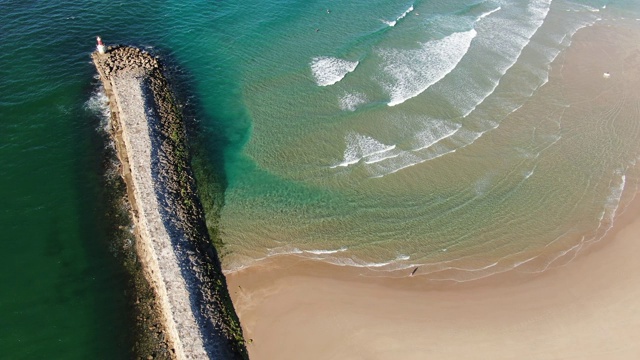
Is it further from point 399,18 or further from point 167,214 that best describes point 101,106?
point 399,18

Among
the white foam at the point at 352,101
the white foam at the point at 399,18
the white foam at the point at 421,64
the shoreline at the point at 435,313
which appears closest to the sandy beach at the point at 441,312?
the shoreline at the point at 435,313

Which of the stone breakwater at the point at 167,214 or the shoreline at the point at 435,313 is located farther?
the shoreline at the point at 435,313

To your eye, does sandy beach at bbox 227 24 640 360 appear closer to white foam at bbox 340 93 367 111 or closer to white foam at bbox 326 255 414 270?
white foam at bbox 326 255 414 270

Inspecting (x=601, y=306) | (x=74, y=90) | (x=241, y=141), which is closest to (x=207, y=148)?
(x=241, y=141)

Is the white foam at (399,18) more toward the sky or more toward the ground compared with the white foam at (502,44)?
more toward the sky

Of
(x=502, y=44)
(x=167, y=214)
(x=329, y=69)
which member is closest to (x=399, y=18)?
(x=502, y=44)

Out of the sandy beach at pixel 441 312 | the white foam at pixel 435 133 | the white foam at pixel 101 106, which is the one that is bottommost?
the sandy beach at pixel 441 312

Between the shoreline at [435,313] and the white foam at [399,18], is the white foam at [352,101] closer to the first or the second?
the white foam at [399,18]
